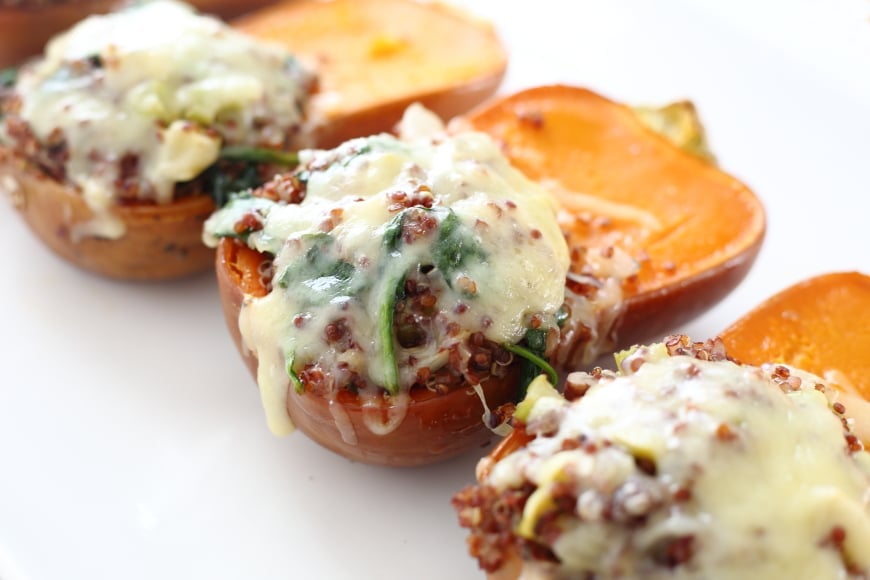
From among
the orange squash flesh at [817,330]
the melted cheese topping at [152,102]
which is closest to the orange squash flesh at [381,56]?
the melted cheese topping at [152,102]

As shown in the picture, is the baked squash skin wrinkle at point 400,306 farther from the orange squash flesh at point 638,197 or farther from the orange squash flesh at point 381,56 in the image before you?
the orange squash flesh at point 381,56

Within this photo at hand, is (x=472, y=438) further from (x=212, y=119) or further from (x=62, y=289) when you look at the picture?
(x=62, y=289)

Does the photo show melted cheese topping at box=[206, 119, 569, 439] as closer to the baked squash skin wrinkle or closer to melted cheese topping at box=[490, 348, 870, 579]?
the baked squash skin wrinkle

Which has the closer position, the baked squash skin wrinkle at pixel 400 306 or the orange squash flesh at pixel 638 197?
the baked squash skin wrinkle at pixel 400 306

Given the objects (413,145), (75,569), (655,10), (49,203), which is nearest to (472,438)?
(413,145)

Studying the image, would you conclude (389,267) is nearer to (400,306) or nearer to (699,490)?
(400,306)

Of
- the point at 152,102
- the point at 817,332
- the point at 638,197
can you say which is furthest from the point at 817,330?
the point at 152,102
